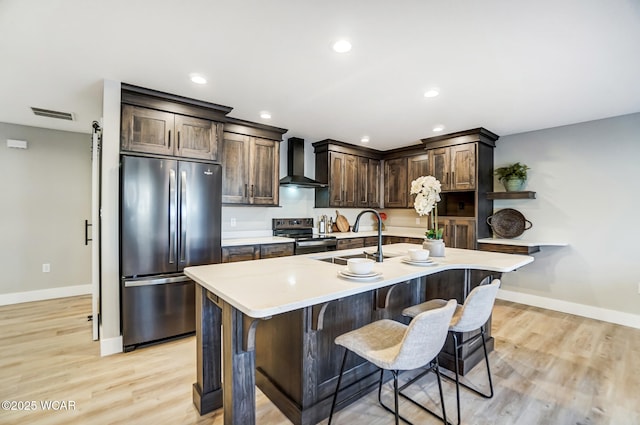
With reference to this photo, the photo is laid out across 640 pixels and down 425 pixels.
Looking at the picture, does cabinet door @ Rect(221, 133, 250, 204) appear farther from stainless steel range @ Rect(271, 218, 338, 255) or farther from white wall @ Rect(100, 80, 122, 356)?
white wall @ Rect(100, 80, 122, 356)

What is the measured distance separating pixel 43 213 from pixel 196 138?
9.84 ft

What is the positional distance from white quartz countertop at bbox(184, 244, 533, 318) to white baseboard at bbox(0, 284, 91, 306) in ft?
12.9

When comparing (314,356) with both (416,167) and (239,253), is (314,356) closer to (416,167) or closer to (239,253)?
(239,253)

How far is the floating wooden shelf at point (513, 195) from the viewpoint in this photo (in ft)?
13.5

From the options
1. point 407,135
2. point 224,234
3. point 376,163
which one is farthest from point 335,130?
point 224,234

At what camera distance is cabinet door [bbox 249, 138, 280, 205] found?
414cm

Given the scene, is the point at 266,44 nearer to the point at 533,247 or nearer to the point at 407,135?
the point at 407,135

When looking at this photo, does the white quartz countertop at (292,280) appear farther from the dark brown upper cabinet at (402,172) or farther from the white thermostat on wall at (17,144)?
the white thermostat on wall at (17,144)

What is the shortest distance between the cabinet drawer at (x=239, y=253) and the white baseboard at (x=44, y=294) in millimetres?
2802

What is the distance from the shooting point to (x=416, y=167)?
5.40 meters

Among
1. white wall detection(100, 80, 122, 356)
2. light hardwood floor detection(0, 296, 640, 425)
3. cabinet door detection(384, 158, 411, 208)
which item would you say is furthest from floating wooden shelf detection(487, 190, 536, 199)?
white wall detection(100, 80, 122, 356)

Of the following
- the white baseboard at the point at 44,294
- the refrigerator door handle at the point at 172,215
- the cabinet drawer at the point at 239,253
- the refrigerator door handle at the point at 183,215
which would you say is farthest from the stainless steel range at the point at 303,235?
the white baseboard at the point at 44,294

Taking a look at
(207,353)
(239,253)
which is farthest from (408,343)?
(239,253)

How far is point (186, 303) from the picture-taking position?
10.1 ft
